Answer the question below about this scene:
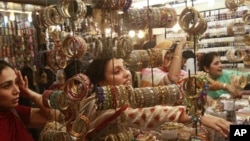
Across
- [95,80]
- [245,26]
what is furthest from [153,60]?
[245,26]

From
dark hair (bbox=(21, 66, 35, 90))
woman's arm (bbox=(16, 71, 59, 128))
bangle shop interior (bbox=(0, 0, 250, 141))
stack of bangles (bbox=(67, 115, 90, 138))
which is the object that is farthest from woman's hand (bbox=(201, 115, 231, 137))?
dark hair (bbox=(21, 66, 35, 90))

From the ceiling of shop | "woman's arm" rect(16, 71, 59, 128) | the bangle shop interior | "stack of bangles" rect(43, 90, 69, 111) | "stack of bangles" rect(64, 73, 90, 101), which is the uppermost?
the ceiling of shop

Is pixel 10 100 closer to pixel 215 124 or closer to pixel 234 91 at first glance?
pixel 215 124

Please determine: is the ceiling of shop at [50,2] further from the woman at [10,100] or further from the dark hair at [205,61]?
the woman at [10,100]

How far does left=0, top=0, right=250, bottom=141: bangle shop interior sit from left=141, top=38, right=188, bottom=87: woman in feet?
0.19

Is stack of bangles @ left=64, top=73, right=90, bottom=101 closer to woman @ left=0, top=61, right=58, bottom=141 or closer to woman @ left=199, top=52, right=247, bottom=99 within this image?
woman @ left=0, top=61, right=58, bottom=141

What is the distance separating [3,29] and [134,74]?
1032mm

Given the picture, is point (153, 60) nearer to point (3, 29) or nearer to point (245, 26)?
point (245, 26)

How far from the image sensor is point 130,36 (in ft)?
4.34

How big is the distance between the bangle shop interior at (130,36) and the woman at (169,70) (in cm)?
6

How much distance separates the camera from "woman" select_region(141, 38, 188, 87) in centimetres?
128

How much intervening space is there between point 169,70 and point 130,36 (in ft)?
0.74

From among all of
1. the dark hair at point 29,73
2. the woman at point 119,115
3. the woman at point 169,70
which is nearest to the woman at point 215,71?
the woman at point 169,70

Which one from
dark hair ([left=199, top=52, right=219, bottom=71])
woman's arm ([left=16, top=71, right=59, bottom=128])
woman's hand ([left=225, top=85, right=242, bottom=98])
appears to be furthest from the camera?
dark hair ([left=199, top=52, right=219, bottom=71])
